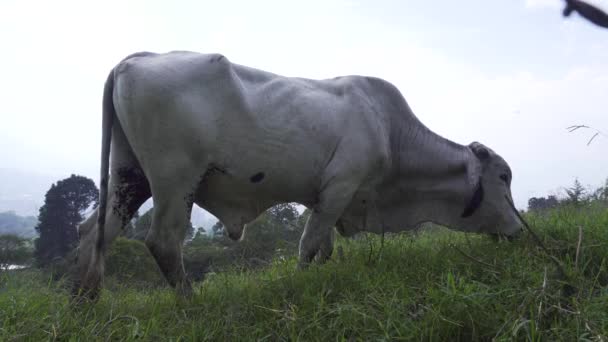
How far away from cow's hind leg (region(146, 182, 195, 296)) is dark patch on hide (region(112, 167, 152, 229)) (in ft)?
1.44

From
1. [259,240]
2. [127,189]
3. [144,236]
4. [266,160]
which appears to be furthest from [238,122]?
[144,236]

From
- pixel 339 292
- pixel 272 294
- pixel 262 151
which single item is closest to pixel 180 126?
pixel 262 151

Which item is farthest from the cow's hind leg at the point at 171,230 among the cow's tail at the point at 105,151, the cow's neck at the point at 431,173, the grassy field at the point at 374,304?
the cow's neck at the point at 431,173

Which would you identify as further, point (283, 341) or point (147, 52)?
point (147, 52)

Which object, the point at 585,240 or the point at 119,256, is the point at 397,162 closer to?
the point at 585,240

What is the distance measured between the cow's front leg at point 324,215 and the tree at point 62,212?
1266 centimetres

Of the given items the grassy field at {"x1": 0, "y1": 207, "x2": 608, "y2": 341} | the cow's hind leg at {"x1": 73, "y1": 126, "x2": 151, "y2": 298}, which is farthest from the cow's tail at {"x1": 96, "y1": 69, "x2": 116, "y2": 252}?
the grassy field at {"x1": 0, "y1": 207, "x2": 608, "y2": 341}

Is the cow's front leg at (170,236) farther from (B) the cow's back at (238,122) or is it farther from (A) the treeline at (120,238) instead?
(A) the treeline at (120,238)

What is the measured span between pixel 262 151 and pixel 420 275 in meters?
1.61

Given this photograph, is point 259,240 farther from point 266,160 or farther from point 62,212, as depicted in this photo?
point 62,212

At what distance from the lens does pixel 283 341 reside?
114 inches

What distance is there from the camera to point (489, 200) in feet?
16.9

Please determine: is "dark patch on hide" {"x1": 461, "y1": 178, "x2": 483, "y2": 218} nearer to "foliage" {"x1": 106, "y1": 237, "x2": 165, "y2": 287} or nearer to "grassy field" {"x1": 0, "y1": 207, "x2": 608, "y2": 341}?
"grassy field" {"x1": 0, "y1": 207, "x2": 608, "y2": 341}

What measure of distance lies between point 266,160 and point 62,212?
44.5 ft
